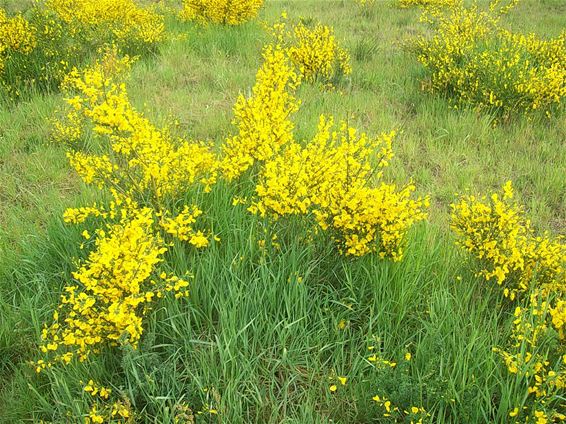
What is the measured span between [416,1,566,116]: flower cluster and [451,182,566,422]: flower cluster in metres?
2.46

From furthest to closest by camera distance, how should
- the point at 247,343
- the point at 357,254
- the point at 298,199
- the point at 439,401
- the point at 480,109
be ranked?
the point at 480,109, the point at 298,199, the point at 357,254, the point at 247,343, the point at 439,401

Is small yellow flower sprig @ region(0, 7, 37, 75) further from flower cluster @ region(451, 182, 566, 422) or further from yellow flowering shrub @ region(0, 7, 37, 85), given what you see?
flower cluster @ region(451, 182, 566, 422)

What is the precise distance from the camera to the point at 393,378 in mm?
2123

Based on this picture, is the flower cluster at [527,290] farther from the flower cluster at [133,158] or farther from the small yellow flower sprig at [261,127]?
the flower cluster at [133,158]

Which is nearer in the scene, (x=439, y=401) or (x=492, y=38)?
(x=439, y=401)

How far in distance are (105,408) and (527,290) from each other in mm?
2095

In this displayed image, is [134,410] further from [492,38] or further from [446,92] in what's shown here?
[492,38]

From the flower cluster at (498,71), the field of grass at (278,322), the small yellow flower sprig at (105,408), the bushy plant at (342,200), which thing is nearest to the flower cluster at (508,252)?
the field of grass at (278,322)

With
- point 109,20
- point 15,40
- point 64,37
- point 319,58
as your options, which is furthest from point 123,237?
point 109,20

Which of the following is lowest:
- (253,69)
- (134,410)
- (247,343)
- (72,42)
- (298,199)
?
(134,410)

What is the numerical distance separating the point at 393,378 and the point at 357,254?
72cm

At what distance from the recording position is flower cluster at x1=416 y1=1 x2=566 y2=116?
496 cm

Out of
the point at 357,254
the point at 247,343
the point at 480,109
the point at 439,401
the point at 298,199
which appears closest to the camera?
the point at 439,401

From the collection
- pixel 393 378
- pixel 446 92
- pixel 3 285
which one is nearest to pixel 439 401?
pixel 393 378
